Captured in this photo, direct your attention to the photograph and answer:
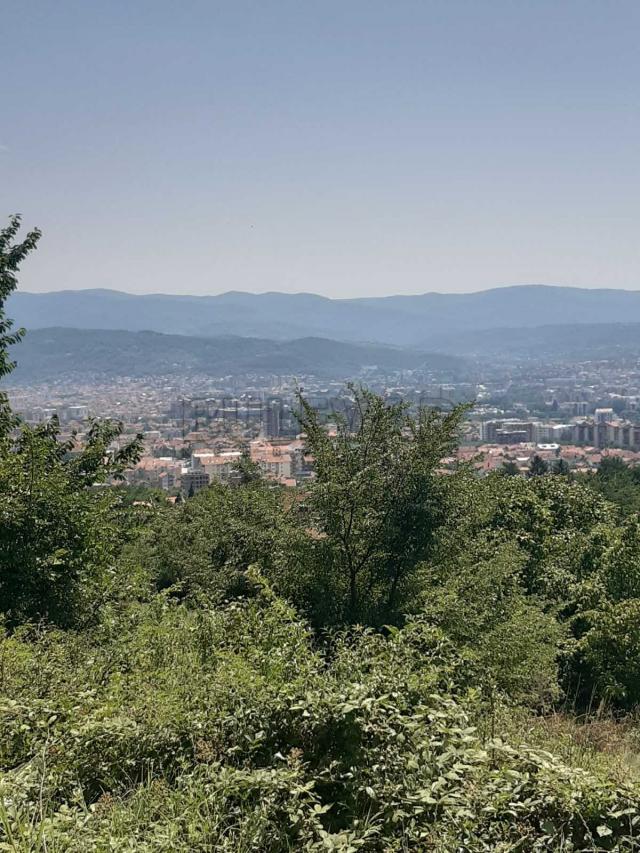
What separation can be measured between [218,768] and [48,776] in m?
0.86

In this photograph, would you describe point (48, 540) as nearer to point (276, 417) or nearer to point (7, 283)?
point (7, 283)

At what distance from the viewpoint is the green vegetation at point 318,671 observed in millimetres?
3061

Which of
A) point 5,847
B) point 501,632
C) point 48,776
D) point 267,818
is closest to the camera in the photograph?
point 5,847

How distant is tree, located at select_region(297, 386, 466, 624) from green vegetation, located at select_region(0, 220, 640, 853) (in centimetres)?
3

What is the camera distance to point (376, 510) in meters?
8.20

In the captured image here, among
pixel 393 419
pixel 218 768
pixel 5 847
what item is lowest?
pixel 218 768

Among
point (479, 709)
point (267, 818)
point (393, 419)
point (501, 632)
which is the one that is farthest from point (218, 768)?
point (393, 419)

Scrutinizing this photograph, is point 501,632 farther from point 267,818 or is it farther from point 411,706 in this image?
point 267,818

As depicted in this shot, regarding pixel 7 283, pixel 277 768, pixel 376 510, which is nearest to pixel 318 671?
pixel 277 768

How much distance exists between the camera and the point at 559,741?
14.2ft

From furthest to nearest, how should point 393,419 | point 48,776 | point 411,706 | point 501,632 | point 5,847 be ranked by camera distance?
point 393,419 < point 501,632 < point 411,706 < point 48,776 < point 5,847

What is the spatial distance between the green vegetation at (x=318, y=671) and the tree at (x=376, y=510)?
0.03 m

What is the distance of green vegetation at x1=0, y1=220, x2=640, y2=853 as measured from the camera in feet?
10.0

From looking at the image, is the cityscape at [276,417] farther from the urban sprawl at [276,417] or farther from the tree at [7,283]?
the tree at [7,283]
